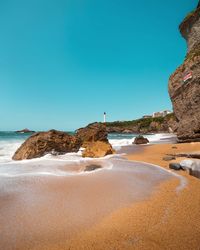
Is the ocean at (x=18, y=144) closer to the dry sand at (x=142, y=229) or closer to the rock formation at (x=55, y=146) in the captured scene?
the rock formation at (x=55, y=146)

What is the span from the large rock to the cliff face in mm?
9999

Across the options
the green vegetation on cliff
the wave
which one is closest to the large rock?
the wave

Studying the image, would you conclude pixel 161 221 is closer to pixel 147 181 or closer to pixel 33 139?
pixel 147 181

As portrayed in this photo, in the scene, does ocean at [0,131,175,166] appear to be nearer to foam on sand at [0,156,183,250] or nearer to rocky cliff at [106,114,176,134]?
foam on sand at [0,156,183,250]

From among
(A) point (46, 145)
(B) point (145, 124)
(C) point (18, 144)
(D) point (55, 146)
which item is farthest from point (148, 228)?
(B) point (145, 124)

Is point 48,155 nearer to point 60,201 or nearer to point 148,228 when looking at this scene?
point 60,201

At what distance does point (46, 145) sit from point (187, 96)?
43.2 feet

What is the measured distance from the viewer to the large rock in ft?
37.9

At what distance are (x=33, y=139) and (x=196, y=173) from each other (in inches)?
414

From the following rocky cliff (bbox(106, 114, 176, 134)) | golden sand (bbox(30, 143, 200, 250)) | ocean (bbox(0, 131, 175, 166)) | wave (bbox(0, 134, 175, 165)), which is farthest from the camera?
rocky cliff (bbox(106, 114, 176, 134))

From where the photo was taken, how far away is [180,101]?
17828 millimetres

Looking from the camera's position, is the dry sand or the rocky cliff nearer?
the dry sand

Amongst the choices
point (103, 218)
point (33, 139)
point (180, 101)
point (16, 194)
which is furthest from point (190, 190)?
point (180, 101)

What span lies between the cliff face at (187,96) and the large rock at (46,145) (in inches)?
394
